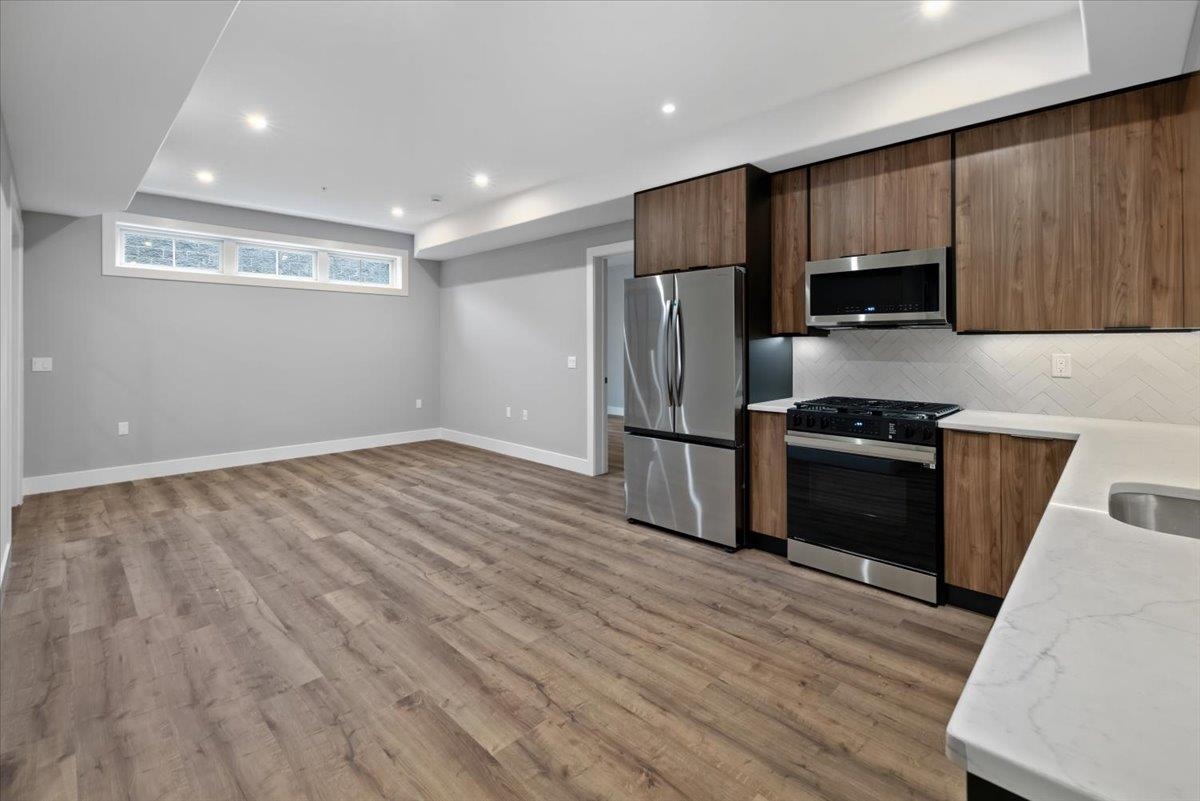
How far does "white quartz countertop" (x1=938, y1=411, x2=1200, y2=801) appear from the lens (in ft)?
1.61

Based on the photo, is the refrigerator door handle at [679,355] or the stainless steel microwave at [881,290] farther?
the refrigerator door handle at [679,355]

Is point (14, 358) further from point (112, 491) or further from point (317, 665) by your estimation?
point (317, 665)

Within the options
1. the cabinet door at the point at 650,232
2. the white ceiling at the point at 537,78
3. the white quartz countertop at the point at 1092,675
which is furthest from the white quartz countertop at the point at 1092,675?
the cabinet door at the point at 650,232

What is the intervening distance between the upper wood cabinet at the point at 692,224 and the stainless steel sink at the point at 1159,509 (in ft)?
7.61

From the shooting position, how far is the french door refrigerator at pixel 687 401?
3.53 metres

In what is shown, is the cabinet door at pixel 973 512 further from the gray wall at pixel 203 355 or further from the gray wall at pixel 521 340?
the gray wall at pixel 203 355

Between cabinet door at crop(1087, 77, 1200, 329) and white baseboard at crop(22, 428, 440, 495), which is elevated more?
cabinet door at crop(1087, 77, 1200, 329)

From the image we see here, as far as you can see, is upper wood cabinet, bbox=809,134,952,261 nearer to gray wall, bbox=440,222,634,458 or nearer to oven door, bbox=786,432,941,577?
oven door, bbox=786,432,941,577

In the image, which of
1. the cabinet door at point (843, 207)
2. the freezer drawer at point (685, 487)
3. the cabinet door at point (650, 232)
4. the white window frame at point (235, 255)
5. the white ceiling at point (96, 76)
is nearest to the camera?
the white ceiling at point (96, 76)

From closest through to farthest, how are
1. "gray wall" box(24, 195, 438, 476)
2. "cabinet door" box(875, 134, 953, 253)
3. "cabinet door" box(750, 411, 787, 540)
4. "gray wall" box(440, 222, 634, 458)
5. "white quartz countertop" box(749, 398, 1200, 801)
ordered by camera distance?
"white quartz countertop" box(749, 398, 1200, 801) → "cabinet door" box(875, 134, 953, 253) → "cabinet door" box(750, 411, 787, 540) → "gray wall" box(24, 195, 438, 476) → "gray wall" box(440, 222, 634, 458)

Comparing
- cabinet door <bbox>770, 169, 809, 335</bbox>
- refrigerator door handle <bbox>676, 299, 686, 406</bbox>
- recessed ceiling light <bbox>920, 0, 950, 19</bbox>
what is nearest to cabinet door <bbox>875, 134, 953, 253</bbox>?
cabinet door <bbox>770, 169, 809, 335</bbox>

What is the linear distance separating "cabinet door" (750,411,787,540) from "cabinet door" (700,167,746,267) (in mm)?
1003

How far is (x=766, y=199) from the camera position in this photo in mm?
3645

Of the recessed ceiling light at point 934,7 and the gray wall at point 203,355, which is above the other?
the recessed ceiling light at point 934,7
